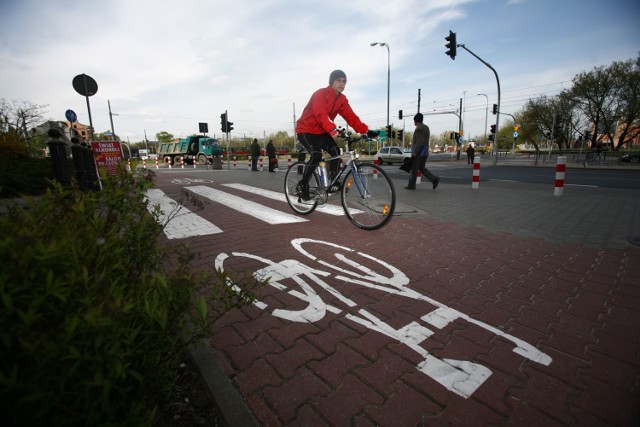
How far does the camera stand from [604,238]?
4.25 m

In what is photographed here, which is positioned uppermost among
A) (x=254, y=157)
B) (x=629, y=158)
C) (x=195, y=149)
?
(x=195, y=149)

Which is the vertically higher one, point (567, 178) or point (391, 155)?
point (391, 155)

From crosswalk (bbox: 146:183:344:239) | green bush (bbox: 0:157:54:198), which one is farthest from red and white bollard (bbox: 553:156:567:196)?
green bush (bbox: 0:157:54:198)

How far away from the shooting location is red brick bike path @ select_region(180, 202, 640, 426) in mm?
1539

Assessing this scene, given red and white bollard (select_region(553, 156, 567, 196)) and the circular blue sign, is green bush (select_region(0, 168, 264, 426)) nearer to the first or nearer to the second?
red and white bollard (select_region(553, 156, 567, 196))

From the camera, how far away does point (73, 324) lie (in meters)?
0.83

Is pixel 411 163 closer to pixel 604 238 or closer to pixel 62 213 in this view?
pixel 604 238

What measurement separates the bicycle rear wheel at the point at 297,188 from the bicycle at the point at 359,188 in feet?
0.21

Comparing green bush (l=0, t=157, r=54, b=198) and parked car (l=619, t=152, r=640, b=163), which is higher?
green bush (l=0, t=157, r=54, b=198)

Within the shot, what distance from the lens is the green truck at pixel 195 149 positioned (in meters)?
30.6

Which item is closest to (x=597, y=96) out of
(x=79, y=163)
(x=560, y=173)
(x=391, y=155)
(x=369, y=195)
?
(x=391, y=155)

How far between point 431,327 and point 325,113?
344cm

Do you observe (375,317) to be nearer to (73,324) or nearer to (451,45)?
(73,324)

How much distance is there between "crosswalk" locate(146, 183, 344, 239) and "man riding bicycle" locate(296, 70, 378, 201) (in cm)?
102
